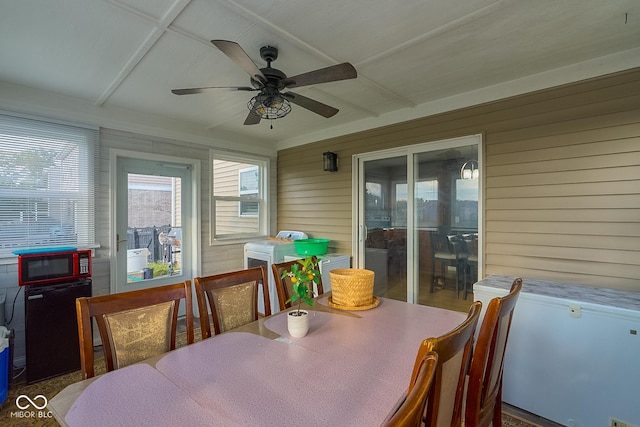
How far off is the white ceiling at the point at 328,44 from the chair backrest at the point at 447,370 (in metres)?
1.75

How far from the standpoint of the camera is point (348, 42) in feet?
6.84

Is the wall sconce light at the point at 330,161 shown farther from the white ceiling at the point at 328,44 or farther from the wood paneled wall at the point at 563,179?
the wood paneled wall at the point at 563,179

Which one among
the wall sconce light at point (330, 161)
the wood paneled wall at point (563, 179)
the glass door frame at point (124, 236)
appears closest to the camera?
the wood paneled wall at point (563, 179)

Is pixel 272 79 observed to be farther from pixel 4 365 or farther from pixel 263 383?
pixel 4 365

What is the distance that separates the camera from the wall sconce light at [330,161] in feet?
13.5

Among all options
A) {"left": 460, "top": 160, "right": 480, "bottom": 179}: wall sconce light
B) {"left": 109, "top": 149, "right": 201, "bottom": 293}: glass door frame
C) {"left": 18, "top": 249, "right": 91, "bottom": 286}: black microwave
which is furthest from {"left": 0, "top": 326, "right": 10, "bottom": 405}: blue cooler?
{"left": 460, "top": 160, "right": 480, "bottom": 179}: wall sconce light

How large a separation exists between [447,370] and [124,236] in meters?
3.74

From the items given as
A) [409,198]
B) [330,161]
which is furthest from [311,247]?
[409,198]

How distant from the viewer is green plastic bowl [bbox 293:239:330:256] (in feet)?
13.0

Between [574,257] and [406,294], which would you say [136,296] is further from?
[574,257]

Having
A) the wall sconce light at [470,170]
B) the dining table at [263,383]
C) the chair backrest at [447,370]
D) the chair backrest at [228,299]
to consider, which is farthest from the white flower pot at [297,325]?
the wall sconce light at [470,170]

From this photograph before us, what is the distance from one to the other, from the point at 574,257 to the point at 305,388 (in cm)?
251

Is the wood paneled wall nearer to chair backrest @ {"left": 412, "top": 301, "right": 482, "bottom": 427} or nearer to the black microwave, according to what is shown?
chair backrest @ {"left": 412, "top": 301, "right": 482, "bottom": 427}

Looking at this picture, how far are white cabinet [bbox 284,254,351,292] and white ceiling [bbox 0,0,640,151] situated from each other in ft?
6.08
